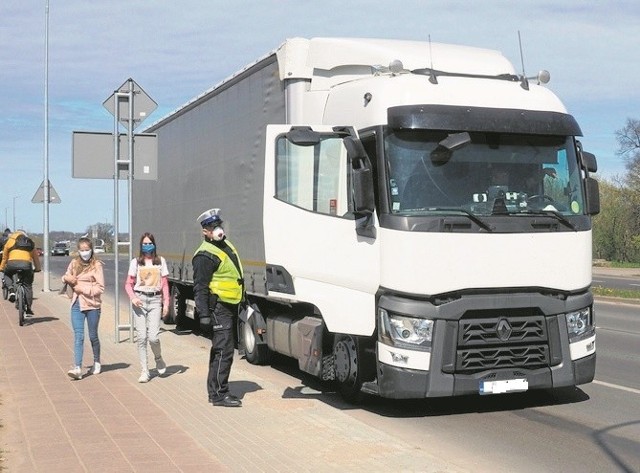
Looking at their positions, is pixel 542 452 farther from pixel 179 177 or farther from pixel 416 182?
pixel 179 177

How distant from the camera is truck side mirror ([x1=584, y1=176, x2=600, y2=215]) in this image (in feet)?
28.4

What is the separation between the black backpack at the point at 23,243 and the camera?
680 inches

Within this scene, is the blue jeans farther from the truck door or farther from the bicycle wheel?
the bicycle wheel

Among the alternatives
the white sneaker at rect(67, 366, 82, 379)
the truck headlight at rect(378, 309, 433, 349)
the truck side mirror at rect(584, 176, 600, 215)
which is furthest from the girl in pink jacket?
the truck side mirror at rect(584, 176, 600, 215)

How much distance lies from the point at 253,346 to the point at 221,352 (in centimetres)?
285

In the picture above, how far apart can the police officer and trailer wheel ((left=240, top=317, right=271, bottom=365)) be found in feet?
7.90

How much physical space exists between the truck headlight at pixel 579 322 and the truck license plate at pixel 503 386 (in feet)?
2.28

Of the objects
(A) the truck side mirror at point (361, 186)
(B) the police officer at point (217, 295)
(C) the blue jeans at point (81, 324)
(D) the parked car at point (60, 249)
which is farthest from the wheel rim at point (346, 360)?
(D) the parked car at point (60, 249)

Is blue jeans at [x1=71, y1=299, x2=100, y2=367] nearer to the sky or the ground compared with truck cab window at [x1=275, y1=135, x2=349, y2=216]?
nearer to the ground

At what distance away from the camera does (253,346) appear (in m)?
11.7

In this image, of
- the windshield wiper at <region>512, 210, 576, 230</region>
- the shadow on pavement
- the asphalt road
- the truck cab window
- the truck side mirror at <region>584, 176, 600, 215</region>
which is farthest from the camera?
the shadow on pavement

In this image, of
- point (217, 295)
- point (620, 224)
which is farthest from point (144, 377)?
point (620, 224)

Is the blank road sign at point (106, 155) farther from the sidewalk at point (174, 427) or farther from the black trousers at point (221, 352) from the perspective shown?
the black trousers at point (221, 352)

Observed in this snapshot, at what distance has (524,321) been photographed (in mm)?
8164
